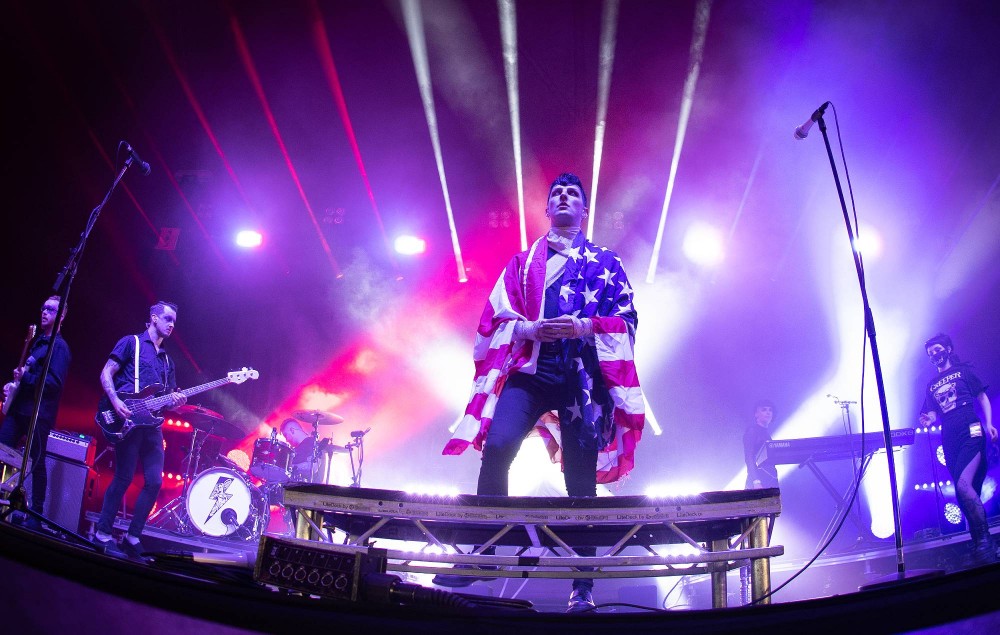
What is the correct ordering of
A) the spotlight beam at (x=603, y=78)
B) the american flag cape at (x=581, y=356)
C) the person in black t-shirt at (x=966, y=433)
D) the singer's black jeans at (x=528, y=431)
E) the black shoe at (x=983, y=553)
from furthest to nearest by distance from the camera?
1. the spotlight beam at (x=603, y=78)
2. the person in black t-shirt at (x=966, y=433)
3. the black shoe at (x=983, y=553)
4. the american flag cape at (x=581, y=356)
5. the singer's black jeans at (x=528, y=431)

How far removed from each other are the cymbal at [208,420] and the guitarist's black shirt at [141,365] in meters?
1.34

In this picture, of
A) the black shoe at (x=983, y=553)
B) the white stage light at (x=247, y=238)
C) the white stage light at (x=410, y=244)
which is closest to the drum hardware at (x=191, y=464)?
the white stage light at (x=247, y=238)

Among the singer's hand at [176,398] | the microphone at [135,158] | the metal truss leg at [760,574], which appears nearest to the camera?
the metal truss leg at [760,574]

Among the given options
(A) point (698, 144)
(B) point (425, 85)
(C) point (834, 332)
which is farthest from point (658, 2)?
(C) point (834, 332)

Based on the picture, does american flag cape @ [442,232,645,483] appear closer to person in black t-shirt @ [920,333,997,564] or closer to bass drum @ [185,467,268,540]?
person in black t-shirt @ [920,333,997,564]

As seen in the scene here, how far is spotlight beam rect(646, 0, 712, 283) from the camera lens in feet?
22.8

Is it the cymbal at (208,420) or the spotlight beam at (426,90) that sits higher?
the spotlight beam at (426,90)

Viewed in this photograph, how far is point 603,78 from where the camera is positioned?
311 inches

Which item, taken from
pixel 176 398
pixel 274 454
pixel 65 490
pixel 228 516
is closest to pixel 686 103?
pixel 176 398

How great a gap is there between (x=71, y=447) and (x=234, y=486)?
2.04m

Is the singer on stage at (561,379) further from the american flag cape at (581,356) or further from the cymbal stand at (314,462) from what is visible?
the cymbal stand at (314,462)

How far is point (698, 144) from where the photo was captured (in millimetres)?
8719

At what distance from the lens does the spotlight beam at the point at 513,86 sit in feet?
23.4

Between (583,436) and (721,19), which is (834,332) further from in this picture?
(583,436)
